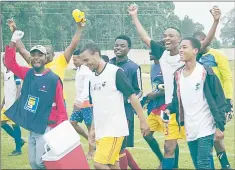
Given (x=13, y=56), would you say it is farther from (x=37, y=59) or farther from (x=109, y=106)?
(x=109, y=106)

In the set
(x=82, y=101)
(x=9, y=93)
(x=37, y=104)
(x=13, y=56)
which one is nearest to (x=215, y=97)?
(x=37, y=104)

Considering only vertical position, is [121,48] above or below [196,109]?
above

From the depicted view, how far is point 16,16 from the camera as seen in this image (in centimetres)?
2991

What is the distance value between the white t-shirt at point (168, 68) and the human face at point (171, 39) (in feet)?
0.49

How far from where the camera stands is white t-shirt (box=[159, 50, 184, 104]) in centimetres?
816

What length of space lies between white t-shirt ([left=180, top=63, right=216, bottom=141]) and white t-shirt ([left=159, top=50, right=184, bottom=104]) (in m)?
1.26

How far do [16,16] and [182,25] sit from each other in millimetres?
12193

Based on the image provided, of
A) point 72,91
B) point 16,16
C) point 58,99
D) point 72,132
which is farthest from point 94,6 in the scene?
point 72,132

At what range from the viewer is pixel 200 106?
22.2 ft

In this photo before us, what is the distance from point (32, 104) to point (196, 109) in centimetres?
216

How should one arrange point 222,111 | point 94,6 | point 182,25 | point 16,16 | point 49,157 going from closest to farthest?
point 49,157
point 222,111
point 16,16
point 94,6
point 182,25

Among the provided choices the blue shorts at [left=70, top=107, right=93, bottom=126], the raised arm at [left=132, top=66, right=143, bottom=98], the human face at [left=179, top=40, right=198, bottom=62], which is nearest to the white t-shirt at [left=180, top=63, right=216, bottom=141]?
the human face at [left=179, top=40, right=198, bottom=62]

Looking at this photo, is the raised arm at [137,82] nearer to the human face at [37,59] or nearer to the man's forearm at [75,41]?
the man's forearm at [75,41]

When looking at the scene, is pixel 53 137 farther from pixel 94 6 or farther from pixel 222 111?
pixel 94 6
